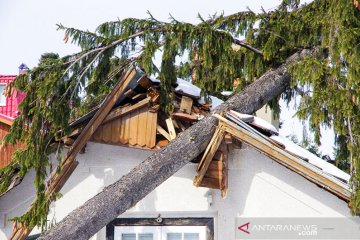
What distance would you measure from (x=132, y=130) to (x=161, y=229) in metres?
1.61

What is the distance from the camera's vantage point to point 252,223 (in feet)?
39.5

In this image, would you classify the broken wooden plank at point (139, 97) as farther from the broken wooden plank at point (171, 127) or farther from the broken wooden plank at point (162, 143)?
the broken wooden plank at point (162, 143)

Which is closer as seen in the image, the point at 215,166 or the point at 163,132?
the point at 215,166

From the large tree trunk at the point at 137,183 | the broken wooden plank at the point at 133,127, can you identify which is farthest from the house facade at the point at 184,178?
the large tree trunk at the point at 137,183

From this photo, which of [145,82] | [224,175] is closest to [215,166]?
[224,175]

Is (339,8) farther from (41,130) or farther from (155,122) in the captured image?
(41,130)

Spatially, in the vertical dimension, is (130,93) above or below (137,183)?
above

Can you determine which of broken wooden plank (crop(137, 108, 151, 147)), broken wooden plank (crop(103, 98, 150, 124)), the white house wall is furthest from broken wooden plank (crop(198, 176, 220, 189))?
broken wooden plank (crop(103, 98, 150, 124))

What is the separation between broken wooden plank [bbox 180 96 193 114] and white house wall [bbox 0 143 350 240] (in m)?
0.93

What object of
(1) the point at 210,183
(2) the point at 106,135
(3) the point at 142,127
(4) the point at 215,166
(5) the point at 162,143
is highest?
(3) the point at 142,127

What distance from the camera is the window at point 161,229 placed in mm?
12227

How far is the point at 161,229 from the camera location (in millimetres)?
12305

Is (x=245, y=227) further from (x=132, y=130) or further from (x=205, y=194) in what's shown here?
(x=132, y=130)

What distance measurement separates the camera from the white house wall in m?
12.0
